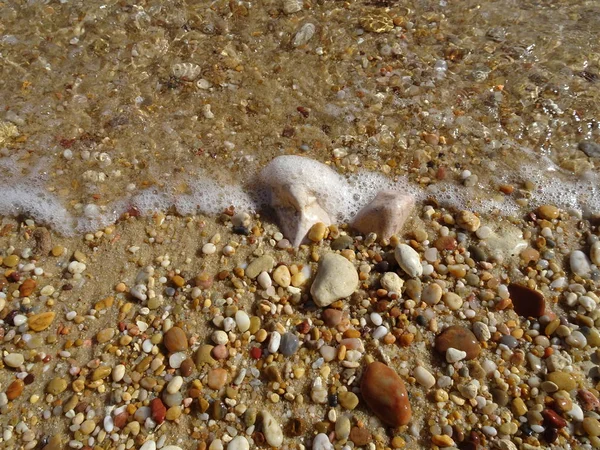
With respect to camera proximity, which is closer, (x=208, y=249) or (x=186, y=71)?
(x=208, y=249)

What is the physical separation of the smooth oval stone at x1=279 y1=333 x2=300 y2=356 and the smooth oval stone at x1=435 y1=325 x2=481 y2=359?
2.20 feet

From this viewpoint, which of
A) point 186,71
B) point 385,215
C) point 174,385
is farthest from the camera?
point 186,71

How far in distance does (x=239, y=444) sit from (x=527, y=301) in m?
1.55

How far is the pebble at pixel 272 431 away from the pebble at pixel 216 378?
25 cm

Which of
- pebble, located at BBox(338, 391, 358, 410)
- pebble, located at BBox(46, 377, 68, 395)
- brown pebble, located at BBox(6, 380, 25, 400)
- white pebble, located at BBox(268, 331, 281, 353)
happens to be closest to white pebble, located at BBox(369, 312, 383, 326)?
pebble, located at BBox(338, 391, 358, 410)

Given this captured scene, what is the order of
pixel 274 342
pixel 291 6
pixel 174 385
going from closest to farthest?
pixel 174 385 < pixel 274 342 < pixel 291 6

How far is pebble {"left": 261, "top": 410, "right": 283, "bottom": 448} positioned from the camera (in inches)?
80.6

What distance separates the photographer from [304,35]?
3629 millimetres

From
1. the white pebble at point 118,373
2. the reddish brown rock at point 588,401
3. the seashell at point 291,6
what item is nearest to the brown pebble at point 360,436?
the reddish brown rock at point 588,401

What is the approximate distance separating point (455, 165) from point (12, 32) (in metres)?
3.40

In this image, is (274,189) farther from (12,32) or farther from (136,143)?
(12,32)

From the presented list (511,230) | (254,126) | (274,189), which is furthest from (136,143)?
(511,230)

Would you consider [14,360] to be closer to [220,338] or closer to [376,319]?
[220,338]

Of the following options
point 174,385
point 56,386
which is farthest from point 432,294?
point 56,386
